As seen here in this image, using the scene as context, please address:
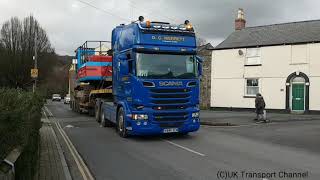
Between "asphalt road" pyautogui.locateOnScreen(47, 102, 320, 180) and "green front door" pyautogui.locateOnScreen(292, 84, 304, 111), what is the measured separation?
13.4 m

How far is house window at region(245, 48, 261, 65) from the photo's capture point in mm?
36156

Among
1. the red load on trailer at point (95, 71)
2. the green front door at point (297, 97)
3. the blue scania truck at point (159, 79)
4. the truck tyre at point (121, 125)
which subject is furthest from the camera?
the green front door at point (297, 97)

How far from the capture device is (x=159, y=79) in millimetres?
16172

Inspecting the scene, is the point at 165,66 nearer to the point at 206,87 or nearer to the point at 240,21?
the point at 206,87

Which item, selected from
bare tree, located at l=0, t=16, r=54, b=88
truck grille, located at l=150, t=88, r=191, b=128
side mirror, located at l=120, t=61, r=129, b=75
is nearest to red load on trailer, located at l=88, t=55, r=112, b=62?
side mirror, located at l=120, t=61, r=129, b=75

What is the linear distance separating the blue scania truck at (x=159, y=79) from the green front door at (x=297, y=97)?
1843cm

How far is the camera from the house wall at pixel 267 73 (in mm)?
32781

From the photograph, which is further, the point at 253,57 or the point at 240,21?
the point at 240,21

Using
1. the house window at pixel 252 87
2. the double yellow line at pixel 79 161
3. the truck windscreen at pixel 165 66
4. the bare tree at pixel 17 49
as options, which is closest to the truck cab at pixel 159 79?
the truck windscreen at pixel 165 66

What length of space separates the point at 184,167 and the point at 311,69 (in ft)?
78.8

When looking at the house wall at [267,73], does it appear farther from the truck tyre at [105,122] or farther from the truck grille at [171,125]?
the truck grille at [171,125]

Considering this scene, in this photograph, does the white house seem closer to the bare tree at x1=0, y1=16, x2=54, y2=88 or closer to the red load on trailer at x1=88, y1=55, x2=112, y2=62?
the red load on trailer at x1=88, y1=55, x2=112, y2=62

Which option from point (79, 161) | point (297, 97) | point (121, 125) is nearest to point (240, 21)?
point (297, 97)

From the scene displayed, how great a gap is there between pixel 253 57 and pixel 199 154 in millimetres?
24452
